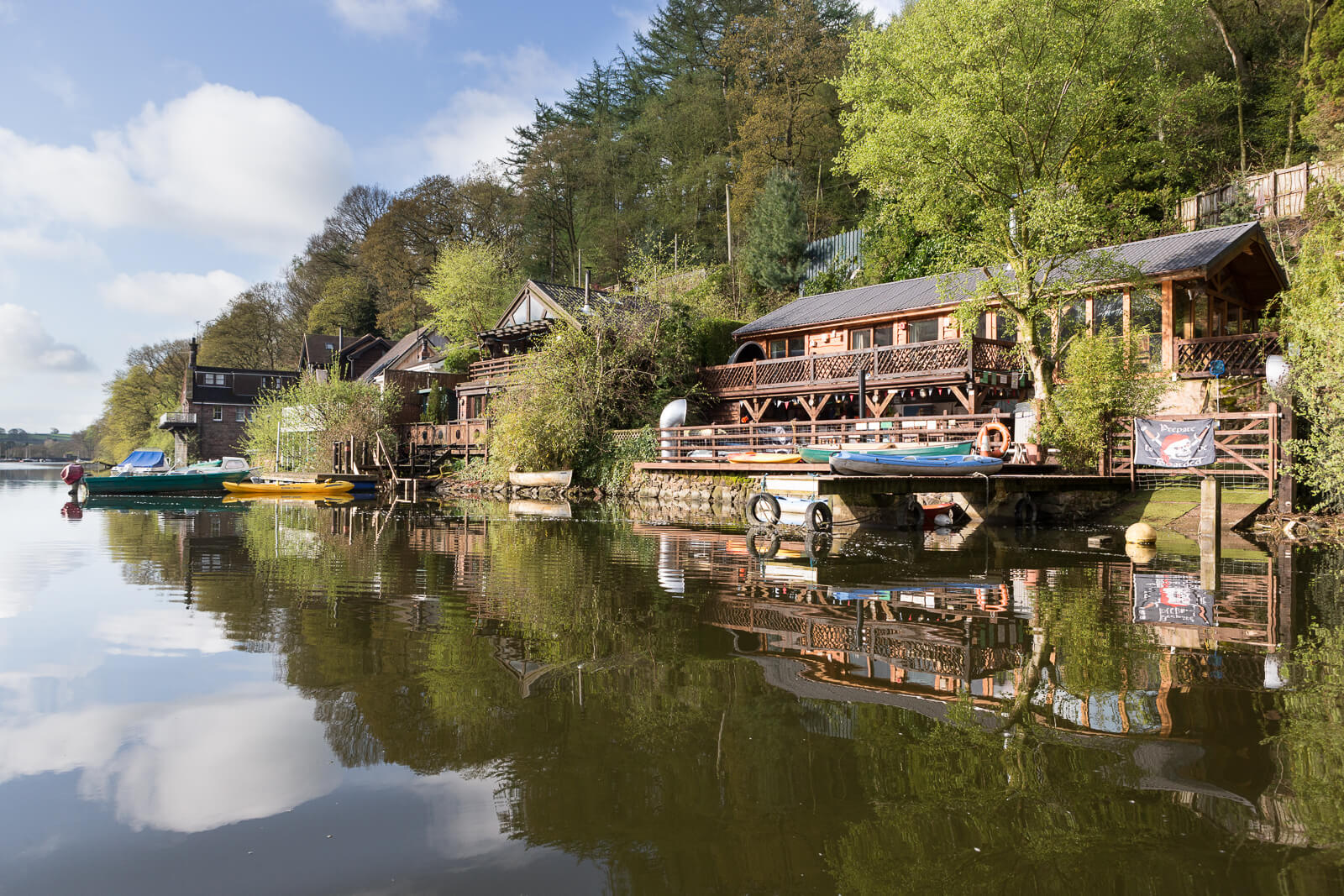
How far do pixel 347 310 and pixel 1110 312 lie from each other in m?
61.8

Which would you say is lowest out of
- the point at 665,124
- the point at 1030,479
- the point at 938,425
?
the point at 1030,479

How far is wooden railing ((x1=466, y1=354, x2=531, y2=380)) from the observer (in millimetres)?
38656

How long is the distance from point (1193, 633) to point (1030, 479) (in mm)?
12387

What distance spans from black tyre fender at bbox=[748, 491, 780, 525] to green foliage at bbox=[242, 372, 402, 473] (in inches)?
1030

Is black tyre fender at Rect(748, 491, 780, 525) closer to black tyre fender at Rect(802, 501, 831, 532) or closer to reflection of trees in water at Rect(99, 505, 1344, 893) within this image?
black tyre fender at Rect(802, 501, 831, 532)

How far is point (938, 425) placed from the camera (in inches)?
933

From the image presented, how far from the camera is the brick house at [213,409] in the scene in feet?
216

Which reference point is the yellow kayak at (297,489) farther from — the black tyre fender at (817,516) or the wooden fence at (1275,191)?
the wooden fence at (1275,191)

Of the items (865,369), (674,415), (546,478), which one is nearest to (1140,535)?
(865,369)

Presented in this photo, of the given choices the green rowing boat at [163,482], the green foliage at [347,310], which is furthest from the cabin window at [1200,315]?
the green foliage at [347,310]

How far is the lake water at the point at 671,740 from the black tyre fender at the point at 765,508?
8913 millimetres

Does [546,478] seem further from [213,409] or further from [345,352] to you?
[213,409]

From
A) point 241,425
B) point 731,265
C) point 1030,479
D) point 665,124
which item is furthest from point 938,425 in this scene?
point 241,425

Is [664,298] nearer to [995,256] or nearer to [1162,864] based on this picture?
[995,256]
